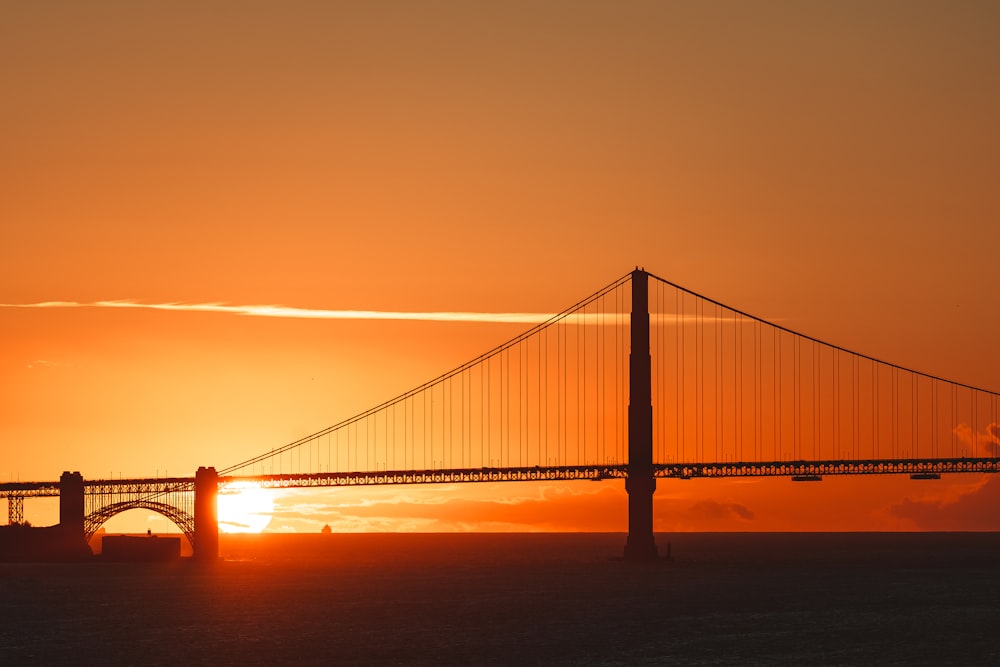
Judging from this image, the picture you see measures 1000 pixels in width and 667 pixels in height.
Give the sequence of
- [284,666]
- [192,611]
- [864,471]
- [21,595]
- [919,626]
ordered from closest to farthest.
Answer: [284,666] → [919,626] → [192,611] → [21,595] → [864,471]

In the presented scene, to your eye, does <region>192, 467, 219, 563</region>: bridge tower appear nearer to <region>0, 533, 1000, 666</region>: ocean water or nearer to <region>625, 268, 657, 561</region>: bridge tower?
<region>0, 533, 1000, 666</region>: ocean water

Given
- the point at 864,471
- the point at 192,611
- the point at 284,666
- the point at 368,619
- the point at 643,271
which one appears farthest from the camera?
the point at 864,471

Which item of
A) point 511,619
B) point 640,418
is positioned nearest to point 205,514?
point 640,418

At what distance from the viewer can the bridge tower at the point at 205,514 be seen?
18588 cm

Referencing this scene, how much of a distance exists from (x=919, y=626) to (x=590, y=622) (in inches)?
837

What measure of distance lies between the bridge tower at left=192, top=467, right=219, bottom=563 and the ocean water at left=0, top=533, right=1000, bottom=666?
17160 mm

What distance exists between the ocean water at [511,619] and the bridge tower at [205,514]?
56.3 feet

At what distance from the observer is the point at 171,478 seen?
639 feet

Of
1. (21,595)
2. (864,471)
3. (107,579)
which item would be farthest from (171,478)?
(864,471)

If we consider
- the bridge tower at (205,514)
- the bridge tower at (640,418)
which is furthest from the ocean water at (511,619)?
the bridge tower at (205,514)

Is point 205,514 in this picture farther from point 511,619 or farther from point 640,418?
point 511,619

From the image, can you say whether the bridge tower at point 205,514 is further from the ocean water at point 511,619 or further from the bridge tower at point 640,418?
the bridge tower at point 640,418

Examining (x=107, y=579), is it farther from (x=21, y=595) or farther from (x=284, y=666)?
(x=284, y=666)

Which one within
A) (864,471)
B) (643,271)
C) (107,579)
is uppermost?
(643,271)
